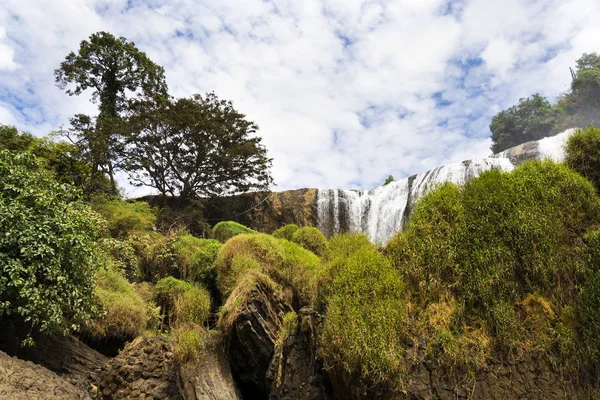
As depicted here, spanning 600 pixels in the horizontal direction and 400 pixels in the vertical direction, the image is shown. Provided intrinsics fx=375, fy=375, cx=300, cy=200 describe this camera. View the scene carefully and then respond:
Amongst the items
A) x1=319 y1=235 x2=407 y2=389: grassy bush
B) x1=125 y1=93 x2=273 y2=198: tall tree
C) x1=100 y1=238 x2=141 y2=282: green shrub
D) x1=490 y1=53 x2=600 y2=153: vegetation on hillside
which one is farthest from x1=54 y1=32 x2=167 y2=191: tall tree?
x1=490 y1=53 x2=600 y2=153: vegetation on hillside

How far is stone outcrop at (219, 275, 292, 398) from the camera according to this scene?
7.79 m

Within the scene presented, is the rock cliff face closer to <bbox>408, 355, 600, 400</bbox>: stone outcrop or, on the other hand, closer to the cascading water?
the cascading water

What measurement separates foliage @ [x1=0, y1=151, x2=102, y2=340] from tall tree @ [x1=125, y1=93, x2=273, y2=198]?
11.7 m

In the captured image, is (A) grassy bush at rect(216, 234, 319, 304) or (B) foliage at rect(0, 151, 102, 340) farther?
(A) grassy bush at rect(216, 234, 319, 304)

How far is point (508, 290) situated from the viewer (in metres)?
6.04

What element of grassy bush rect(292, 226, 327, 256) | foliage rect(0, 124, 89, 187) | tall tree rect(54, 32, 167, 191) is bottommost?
grassy bush rect(292, 226, 327, 256)

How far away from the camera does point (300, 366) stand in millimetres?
6688

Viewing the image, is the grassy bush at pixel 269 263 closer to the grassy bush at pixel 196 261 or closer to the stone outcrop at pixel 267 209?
the grassy bush at pixel 196 261

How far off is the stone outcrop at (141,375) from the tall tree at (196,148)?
1330 cm

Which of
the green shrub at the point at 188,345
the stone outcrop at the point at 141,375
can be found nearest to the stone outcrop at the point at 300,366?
the green shrub at the point at 188,345

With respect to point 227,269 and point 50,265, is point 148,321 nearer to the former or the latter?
point 227,269

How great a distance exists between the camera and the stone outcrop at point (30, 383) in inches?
231

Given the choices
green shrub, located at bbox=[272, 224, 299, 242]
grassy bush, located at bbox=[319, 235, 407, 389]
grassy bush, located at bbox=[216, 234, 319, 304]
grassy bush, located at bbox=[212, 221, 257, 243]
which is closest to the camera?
grassy bush, located at bbox=[319, 235, 407, 389]

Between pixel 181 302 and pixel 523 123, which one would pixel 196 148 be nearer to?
pixel 181 302
